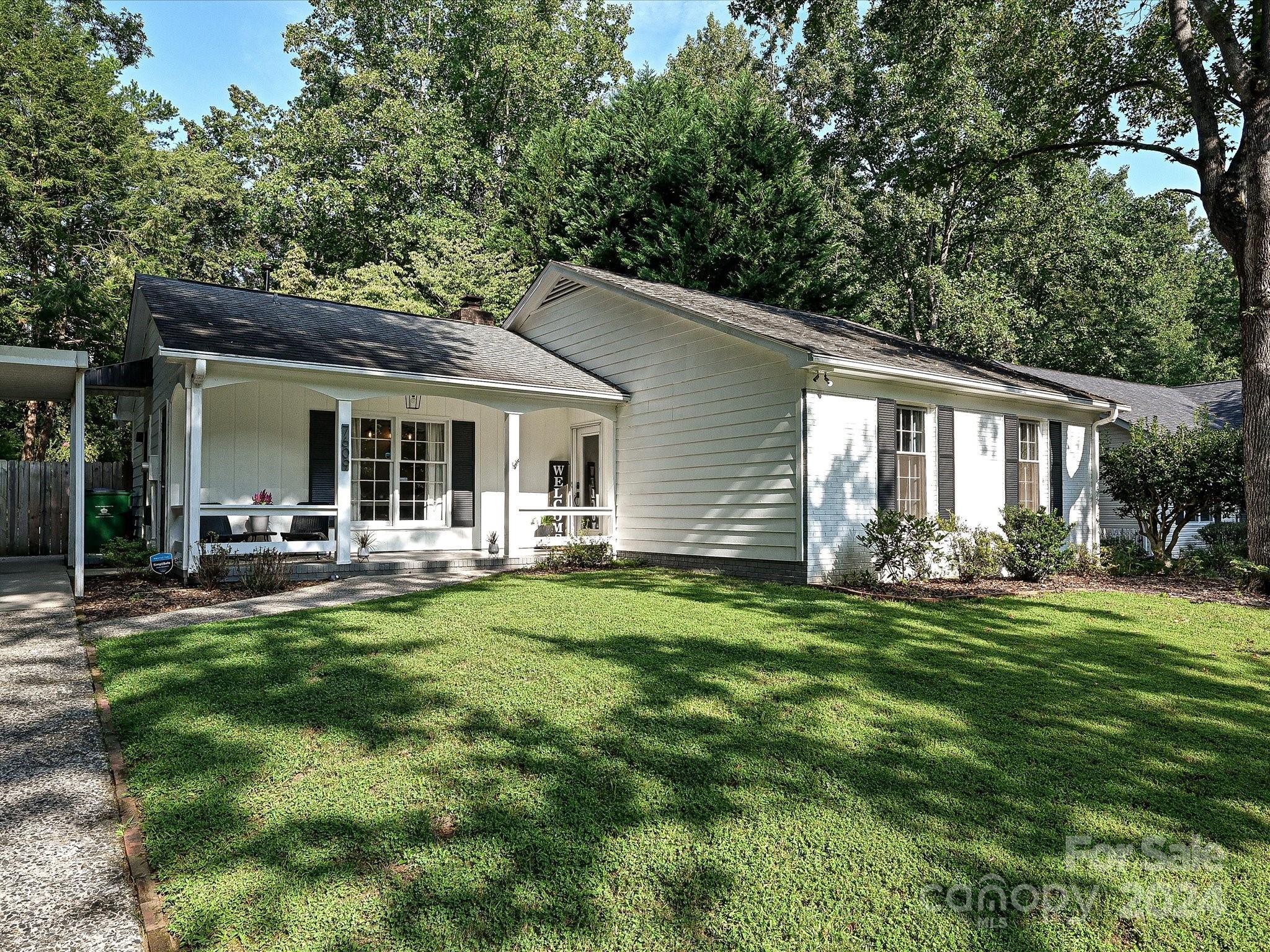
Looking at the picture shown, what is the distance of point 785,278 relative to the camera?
2028 centimetres

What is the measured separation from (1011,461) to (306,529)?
1141 centimetres

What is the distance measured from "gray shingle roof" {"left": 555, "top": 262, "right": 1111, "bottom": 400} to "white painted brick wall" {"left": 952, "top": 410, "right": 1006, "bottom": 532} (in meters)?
0.73

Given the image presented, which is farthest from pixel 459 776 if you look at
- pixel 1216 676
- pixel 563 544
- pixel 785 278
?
pixel 785 278

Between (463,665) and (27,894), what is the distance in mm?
2683

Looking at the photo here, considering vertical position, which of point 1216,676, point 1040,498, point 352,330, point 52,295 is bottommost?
point 1216,676

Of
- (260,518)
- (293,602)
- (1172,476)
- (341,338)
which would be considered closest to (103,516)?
(260,518)

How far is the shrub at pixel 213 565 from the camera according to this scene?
8.65m

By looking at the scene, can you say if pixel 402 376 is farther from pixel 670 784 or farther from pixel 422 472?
pixel 670 784

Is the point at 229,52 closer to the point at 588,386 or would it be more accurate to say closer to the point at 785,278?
the point at 785,278

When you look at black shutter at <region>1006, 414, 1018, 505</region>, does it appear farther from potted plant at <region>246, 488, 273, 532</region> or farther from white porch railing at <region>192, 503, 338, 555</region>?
potted plant at <region>246, 488, 273, 532</region>

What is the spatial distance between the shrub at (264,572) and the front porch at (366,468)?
0.64 ft

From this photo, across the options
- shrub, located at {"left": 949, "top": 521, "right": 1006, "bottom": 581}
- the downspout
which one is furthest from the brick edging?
the downspout

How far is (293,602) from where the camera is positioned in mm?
7680

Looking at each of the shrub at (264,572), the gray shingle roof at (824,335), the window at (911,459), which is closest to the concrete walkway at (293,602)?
the shrub at (264,572)
